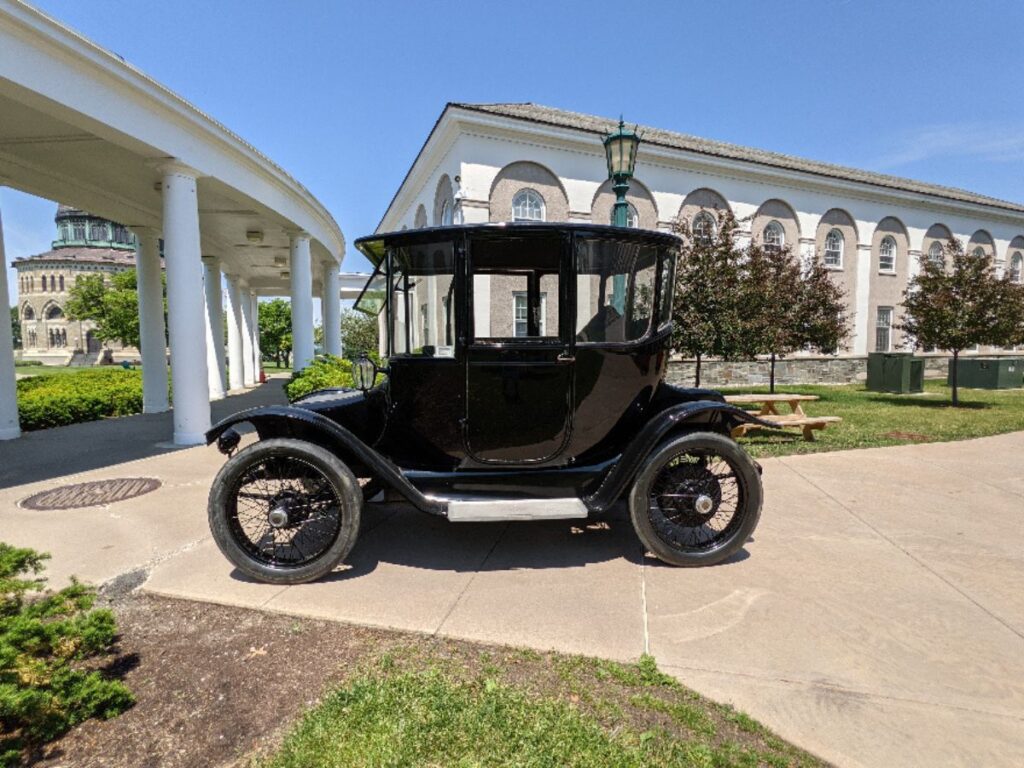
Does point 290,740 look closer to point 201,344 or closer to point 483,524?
point 483,524

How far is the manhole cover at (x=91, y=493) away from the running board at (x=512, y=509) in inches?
148

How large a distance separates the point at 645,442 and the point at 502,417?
37.3 inches

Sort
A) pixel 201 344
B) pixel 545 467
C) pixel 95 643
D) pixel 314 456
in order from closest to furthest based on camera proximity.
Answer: pixel 95 643 → pixel 314 456 → pixel 545 467 → pixel 201 344

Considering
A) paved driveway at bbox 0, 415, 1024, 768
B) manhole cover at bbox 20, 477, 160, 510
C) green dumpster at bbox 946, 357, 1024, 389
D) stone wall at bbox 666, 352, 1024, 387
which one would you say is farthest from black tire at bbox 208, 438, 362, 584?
green dumpster at bbox 946, 357, 1024, 389

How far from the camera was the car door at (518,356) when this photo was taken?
323 centimetres

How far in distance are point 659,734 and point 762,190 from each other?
70.4 feet

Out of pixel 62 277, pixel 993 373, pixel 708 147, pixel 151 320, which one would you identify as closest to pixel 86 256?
pixel 62 277

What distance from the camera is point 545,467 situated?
348cm

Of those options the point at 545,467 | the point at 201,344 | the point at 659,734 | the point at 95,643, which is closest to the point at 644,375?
the point at 545,467

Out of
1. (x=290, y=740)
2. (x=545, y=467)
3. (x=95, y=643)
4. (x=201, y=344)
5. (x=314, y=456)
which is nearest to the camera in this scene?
(x=290, y=740)

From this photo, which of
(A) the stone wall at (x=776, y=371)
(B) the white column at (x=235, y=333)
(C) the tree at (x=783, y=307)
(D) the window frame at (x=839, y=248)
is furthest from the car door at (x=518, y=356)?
(D) the window frame at (x=839, y=248)

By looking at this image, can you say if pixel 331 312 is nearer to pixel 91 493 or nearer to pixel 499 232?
pixel 91 493

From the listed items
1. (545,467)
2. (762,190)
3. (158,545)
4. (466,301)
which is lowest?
(158,545)

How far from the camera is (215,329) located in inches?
571
